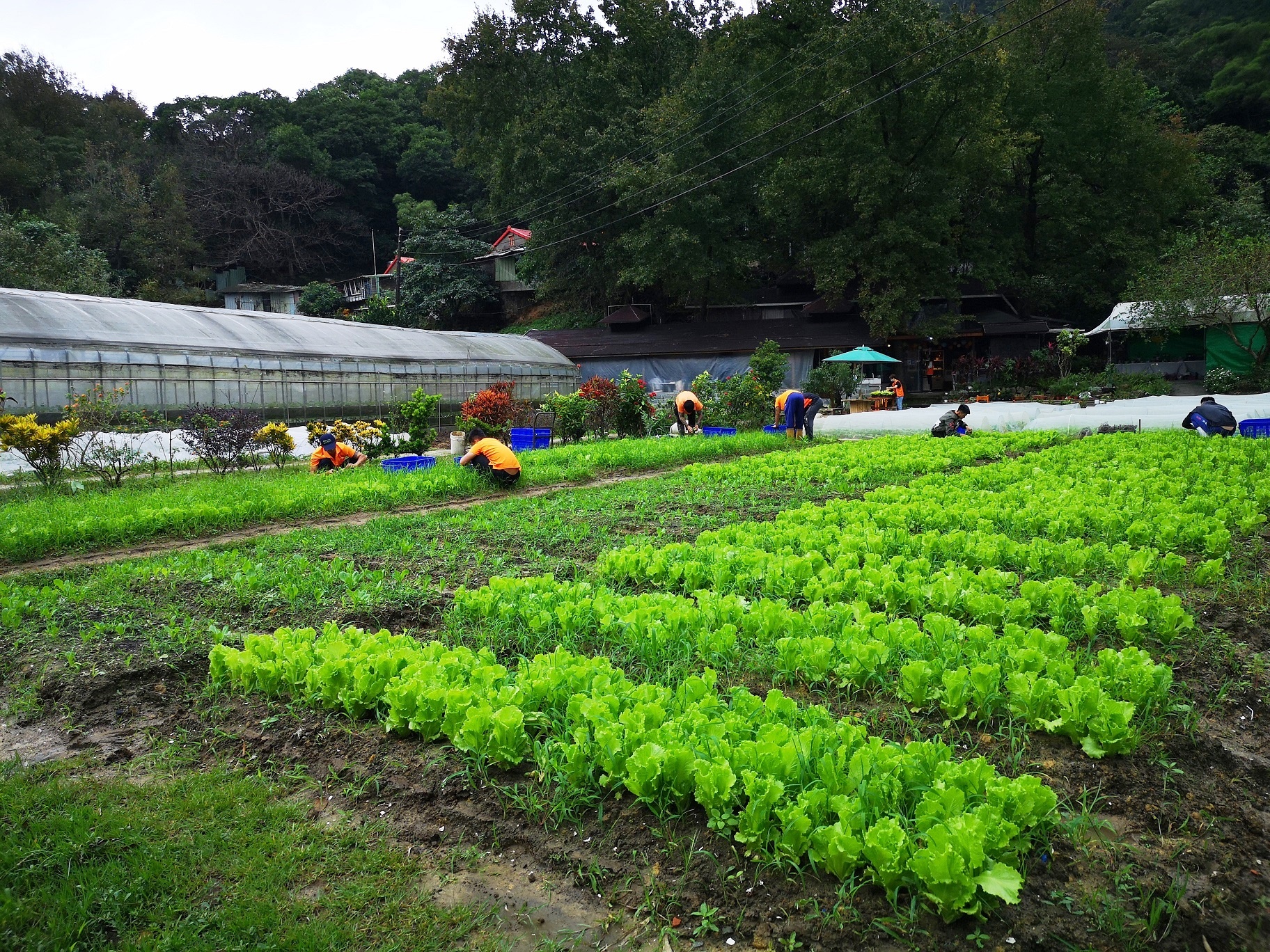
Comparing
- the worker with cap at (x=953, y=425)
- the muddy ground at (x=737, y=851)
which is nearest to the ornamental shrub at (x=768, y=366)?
the worker with cap at (x=953, y=425)

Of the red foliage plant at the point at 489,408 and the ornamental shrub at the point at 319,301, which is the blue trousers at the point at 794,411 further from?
the ornamental shrub at the point at 319,301

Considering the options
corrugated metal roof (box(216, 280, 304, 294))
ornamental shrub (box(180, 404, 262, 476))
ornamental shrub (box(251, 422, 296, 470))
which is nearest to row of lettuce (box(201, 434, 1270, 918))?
ornamental shrub (box(180, 404, 262, 476))

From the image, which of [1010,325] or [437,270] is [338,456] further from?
[437,270]

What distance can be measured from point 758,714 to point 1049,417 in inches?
733

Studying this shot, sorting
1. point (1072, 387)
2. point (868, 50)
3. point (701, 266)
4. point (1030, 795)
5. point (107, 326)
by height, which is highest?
point (868, 50)

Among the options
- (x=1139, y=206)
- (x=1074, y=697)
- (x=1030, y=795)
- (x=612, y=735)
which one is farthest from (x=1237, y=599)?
(x=1139, y=206)

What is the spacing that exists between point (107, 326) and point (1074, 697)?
67.8 ft

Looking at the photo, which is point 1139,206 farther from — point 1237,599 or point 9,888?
Result: point 9,888

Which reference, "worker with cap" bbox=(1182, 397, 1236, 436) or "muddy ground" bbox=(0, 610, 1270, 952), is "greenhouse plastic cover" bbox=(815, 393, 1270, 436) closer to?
"worker with cap" bbox=(1182, 397, 1236, 436)

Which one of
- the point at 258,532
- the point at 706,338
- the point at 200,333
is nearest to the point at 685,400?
the point at 258,532

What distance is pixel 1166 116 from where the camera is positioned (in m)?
35.3

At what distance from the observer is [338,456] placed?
1391 cm

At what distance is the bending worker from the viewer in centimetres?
1928

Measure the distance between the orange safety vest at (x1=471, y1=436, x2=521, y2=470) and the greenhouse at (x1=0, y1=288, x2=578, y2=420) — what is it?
10545 millimetres
